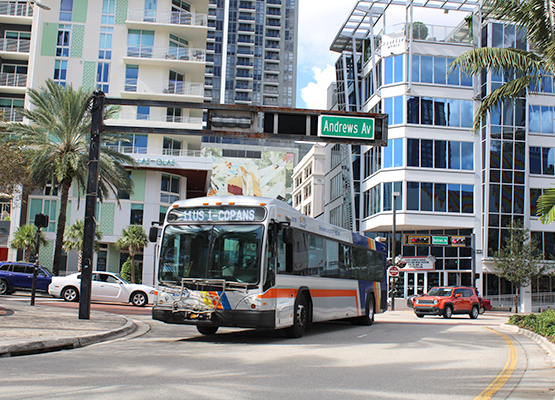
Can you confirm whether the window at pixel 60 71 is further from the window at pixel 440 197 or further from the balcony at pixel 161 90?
the window at pixel 440 197

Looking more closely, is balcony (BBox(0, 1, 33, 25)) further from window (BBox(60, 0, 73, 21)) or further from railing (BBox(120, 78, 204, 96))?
railing (BBox(120, 78, 204, 96))

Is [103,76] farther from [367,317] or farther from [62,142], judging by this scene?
[367,317]

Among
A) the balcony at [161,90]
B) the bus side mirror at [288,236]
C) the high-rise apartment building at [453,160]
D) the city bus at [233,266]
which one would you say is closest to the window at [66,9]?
the balcony at [161,90]

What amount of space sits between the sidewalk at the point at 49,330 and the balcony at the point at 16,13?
39446 mm

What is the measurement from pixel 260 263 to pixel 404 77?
1546 inches

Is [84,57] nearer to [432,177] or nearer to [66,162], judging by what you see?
[66,162]

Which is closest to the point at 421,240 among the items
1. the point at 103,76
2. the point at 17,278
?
the point at 103,76

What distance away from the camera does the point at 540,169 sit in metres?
48.4

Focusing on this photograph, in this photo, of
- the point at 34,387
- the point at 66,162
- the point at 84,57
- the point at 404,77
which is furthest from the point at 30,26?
the point at 34,387

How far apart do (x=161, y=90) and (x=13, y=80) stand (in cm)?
1267

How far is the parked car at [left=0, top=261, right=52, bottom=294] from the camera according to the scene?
27672 mm

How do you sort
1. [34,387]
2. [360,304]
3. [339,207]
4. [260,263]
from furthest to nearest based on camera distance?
[339,207]
[360,304]
[260,263]
[34,387]

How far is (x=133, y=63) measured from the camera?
4822 cm

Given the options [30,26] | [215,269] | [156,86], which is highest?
[30,26]
